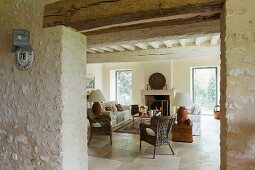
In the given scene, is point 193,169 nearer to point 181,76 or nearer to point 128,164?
point 128,164

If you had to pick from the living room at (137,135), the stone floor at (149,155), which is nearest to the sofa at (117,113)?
the living room at (137,135)

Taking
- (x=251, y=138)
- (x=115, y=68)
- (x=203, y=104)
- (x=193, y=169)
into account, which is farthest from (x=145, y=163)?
(x=115, y=68)

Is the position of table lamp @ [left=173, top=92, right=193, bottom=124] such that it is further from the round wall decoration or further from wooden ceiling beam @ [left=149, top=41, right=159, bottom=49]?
the round wall decoration

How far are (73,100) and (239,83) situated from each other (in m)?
1.84

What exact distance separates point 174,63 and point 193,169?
673 centimetres

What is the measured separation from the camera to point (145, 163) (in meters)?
3.87

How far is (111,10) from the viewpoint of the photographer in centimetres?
220

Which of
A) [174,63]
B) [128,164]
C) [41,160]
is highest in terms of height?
[174,63]

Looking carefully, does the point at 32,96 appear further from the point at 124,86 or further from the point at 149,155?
the point at 124,86

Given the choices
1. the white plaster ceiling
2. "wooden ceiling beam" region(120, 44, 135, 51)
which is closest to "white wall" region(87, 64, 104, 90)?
the white plaster ceiling

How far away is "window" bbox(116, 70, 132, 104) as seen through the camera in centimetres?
1070

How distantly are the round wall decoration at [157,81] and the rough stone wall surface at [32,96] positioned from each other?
25.1 ft

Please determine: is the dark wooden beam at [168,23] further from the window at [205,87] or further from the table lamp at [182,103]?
A: the window at [205,87]

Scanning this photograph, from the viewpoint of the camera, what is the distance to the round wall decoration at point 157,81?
9.73 m
